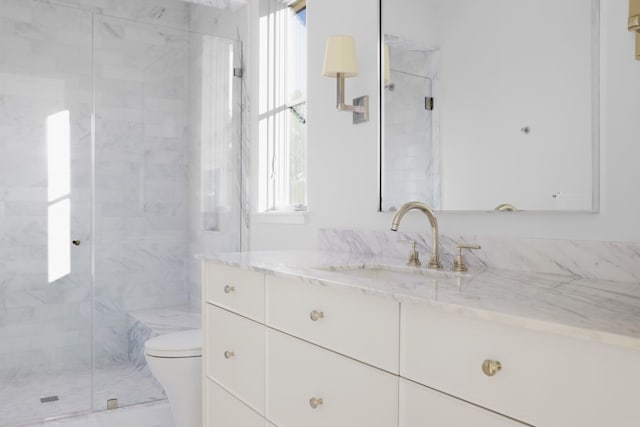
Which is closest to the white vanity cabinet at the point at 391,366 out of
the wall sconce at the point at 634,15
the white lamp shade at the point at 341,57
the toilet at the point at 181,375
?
the toilet at the point at 181,375

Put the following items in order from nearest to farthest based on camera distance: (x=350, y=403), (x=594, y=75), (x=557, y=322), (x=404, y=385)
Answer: (x=557, y=322) → (x=404, y=385) → (x=350, y=403) → (x=594, y=75)

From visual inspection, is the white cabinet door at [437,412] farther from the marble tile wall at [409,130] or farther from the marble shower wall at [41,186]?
the marble shower wall at [41,186]

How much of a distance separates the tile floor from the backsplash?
1.50 metres

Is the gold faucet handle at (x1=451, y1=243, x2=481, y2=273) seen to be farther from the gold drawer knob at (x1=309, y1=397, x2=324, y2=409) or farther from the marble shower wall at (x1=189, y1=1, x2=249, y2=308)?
the marble shower wall at (x1=189, y1=1, x2=249, y2=308)

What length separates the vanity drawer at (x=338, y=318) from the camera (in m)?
1.07

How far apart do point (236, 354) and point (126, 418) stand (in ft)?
4.12

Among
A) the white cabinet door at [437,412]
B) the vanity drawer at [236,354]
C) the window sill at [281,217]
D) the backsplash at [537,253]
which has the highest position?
the window sill at [281,217]

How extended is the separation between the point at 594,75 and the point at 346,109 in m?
0.98

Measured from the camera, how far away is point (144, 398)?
273 cm

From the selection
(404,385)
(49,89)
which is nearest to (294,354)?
(404,385)

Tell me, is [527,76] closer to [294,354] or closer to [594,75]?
[594,75]

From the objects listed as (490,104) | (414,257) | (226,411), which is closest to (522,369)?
(414,257)

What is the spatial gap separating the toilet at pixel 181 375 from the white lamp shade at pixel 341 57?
4.33ft

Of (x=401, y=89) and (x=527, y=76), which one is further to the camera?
(x=401, y=89)
